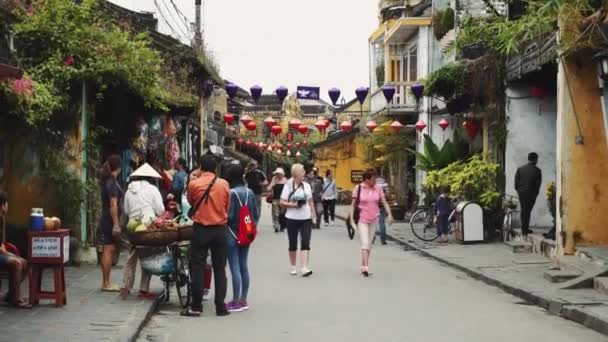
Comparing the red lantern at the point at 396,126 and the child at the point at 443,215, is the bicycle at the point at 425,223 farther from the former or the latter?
the red lantern at the point at 396,126

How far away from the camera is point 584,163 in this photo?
16250 mm

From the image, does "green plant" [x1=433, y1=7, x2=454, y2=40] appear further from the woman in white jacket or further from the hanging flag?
the woman in white jacket

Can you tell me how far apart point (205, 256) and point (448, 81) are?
14447 millimetres

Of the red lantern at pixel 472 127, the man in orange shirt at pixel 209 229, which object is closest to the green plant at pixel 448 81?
the red lantern at pixel 472 127

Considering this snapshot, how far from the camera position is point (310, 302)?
1234cm

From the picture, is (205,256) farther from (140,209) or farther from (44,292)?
(44,292)

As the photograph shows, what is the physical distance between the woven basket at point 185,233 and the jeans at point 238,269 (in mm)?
532

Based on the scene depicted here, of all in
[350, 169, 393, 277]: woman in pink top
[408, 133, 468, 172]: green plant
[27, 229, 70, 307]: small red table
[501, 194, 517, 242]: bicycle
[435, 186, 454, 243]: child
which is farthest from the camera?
[408, 133, 468, 172]: green plant

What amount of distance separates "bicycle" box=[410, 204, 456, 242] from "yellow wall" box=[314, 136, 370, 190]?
89.1ft

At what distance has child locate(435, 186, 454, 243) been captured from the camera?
23125 millimetres

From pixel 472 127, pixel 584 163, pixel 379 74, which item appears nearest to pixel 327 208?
pixel 472 127

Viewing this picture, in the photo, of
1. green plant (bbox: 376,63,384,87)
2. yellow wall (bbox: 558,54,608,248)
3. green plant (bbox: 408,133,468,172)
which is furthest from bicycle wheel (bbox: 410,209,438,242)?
green plant (bbox: 376,63,384,87)

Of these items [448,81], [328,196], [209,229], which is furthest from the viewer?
[328,196]

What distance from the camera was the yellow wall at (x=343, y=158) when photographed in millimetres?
57206
